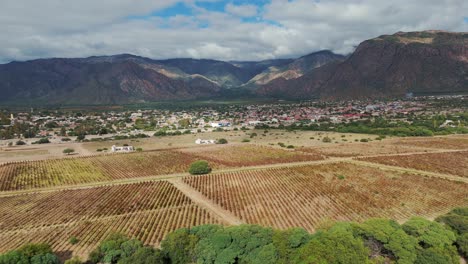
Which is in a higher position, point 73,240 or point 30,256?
point 30,256

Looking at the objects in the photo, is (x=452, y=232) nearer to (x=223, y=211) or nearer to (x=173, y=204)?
(x=223, y=211)

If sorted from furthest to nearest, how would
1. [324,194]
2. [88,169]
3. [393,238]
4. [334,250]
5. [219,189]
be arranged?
[88,169], [219,189], [324,194], [393,238], [334,250]

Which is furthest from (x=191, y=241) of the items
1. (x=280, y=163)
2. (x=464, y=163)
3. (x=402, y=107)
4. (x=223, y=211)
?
(x=402, y=107)

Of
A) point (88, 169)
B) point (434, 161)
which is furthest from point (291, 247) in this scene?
point (434, 161)

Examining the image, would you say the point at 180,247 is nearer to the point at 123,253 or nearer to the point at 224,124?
the point at 123,253

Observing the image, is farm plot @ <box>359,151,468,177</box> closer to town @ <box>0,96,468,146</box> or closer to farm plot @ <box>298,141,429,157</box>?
farm plot @ <box>298,141,429,157</box>

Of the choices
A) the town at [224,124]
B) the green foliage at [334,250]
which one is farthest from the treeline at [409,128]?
the green foliage at [334,250]

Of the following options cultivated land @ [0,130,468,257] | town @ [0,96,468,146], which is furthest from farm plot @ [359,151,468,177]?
town @ [0,96,468,146]
